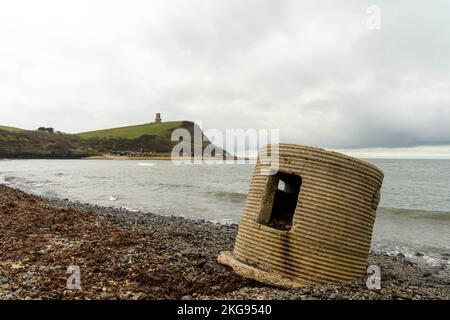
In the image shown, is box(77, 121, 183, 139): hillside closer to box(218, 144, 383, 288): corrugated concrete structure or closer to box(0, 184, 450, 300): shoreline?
box(0, 184, 450, 300): shoreline

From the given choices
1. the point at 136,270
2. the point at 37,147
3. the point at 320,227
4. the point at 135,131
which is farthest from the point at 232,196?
the point at 135,131

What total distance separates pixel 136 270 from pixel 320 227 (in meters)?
3.56

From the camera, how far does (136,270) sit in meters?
7.11

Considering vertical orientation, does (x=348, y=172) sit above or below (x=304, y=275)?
above

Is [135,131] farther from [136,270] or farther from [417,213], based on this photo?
[136,270]

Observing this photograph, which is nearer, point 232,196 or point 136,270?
point 136,270

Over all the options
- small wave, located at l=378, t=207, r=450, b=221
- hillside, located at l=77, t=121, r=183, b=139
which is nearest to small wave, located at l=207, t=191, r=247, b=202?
small wave, located at l=378, t=207, r=450, b=221

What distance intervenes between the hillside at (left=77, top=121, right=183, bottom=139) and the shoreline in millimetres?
157664

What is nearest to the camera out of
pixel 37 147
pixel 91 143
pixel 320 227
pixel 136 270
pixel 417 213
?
pixel 320 227

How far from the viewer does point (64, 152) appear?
420 feet

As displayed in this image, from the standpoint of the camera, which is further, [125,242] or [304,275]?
[125,242]
